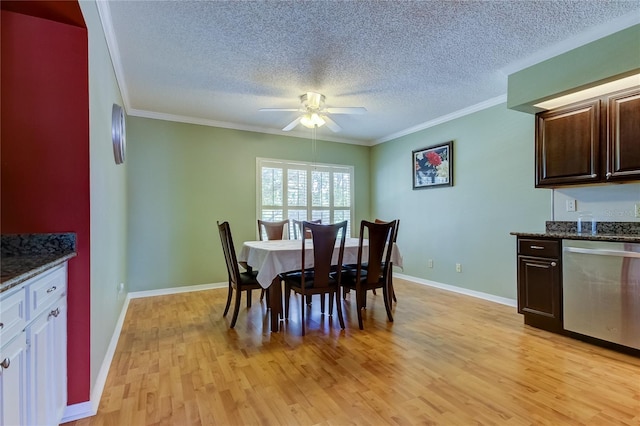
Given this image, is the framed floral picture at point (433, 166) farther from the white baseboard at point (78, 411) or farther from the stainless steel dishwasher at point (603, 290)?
the white baseboard at point (78, 411)

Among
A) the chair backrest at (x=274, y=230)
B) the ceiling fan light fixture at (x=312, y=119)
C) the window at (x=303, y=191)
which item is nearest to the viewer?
the ceiling fan light fixture at (x=312, y=119)

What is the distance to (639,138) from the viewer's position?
8.04ft

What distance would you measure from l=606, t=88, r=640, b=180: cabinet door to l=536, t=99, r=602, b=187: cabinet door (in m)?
0.09

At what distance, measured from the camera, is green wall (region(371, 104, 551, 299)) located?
3.64 meters

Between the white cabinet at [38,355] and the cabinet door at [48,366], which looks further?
the cabinet door at [48,366]

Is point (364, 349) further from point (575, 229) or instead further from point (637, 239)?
point (575, 229)

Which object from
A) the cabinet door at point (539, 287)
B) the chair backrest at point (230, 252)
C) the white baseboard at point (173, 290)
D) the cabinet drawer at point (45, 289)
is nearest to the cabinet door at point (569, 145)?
the cabinet door at point (539, 287)

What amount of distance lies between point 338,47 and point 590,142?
2.31 metres

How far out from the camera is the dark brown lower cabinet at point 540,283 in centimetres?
279

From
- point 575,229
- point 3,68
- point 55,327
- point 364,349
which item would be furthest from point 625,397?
point 3,68

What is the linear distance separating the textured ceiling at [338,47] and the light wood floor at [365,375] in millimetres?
2425

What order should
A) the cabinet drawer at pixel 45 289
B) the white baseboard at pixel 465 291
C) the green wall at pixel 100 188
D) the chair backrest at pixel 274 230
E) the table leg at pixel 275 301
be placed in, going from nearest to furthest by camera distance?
the cabinet drawer at pixel 45 289, the green wall at pixel 100 188, the table leg at pixel 275 301, the white baseboard at pixel 465 291, the chair backrest at pixel 274 230

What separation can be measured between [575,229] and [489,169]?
116 centimetres

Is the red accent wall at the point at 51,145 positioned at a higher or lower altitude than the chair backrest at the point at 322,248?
higher
